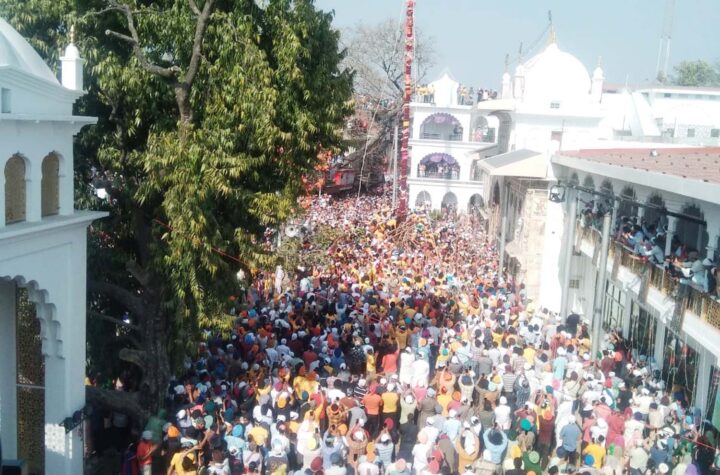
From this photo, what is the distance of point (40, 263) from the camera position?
31.7 feet

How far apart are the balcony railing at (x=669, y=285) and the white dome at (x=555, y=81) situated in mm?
16273

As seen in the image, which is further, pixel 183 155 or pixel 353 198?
pixel 353 198

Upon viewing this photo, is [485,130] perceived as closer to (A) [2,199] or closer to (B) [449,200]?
(B) [449,200]

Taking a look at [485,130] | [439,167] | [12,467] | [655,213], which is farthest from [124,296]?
[485,130]

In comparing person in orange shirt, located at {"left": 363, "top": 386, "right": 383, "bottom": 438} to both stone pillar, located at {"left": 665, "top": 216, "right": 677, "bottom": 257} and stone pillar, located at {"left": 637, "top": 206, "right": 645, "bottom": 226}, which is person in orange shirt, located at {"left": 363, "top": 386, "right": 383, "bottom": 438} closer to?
stone pillar, located at {"left": 665, "top": 216, "right": 677, "bottom": 257}

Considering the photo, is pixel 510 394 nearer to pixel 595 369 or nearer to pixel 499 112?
pixel 595 369

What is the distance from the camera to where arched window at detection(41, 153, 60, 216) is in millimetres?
10016

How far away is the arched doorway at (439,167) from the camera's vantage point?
147 ft

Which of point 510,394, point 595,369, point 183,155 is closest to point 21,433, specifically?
point 183,155

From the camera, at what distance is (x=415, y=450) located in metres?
10.3

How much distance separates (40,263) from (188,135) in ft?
9.07

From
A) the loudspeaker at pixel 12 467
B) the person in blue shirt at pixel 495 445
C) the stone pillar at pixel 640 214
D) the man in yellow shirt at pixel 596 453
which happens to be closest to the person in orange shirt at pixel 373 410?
the person in blue shirt at pixel 495 445

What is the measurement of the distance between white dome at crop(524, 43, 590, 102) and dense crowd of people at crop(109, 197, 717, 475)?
17.6m

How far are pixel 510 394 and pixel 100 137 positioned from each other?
756cm
